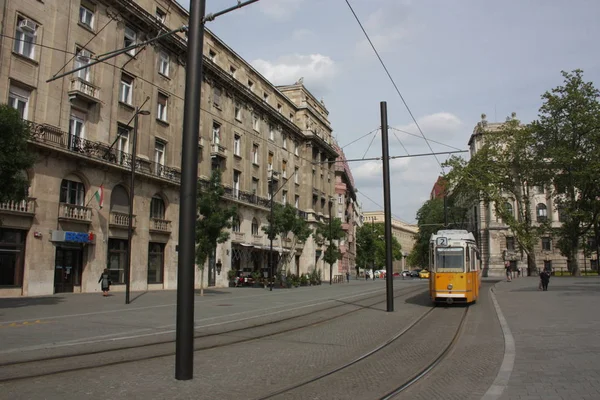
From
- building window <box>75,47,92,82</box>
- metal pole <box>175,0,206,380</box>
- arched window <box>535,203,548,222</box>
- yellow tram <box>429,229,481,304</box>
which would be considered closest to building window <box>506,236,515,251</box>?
arched window <box>535,203,548,222</box>

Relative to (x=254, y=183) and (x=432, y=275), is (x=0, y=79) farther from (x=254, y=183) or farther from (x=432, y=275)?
(x=254, y=183)

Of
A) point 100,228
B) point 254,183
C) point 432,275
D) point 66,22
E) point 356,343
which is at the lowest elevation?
point 356,343

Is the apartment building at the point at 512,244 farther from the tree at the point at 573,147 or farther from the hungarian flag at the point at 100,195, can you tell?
the hungarian flag at the point at 100,195

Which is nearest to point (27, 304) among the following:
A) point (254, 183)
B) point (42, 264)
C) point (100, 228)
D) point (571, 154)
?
point (42, 264)

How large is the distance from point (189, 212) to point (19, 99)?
20.6 m

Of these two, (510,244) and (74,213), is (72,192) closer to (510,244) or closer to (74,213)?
(74,213)

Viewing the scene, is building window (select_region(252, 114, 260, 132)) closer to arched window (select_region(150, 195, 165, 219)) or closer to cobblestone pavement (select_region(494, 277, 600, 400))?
arched window (select_region(150, 195, 165, 219))

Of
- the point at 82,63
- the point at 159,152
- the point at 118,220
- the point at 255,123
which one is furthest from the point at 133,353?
the point at 255,123

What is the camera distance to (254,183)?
46.1 m

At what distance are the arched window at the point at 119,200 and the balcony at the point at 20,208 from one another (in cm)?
530

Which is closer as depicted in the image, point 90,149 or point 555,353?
point 555,353

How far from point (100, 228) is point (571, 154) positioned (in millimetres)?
39796

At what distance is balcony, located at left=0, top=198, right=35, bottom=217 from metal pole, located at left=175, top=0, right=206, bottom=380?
1792 cm

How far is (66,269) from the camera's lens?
25641mm
